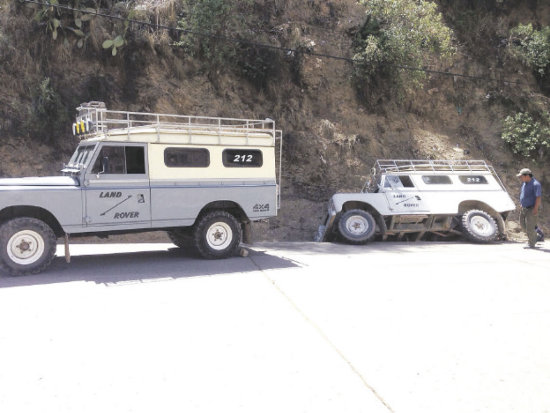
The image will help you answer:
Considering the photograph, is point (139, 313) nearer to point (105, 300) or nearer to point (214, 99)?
point (105, 300)

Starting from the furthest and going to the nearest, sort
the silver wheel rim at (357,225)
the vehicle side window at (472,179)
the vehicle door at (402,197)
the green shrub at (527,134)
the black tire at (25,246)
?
the green shrub at (527,134)
the vehicle side window at (472,179)
the vehicle door at (402,197)
the silver wheel rim at (357,225)
the black tire at (25,246)

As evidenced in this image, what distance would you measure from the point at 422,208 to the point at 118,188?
26.7ft

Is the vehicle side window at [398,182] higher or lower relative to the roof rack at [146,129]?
lower

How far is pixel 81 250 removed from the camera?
408 inches

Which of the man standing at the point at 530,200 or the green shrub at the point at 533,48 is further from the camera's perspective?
the green shrub at the point at 533,48

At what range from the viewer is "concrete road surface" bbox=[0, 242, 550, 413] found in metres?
3.55

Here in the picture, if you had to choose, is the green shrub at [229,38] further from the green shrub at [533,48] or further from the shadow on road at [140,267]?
the green shrub at [533,48]

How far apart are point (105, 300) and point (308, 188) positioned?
11.2 m

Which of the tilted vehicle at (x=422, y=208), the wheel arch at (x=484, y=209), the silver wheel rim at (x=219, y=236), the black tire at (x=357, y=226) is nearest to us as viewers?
the silver wheel rim at (x=219, y=236)

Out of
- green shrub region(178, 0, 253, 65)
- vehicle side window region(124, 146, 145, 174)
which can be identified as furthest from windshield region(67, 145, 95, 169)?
green shrub region(178, 0, 253, 65)

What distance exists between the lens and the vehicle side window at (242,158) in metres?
9.28

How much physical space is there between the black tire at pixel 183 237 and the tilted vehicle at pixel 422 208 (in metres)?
4.18

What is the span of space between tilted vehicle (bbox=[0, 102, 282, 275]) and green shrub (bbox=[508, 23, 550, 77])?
662 inches

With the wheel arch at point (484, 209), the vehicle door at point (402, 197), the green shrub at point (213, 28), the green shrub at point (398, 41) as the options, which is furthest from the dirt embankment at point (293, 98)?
the wheel arch at point (484, 209)
